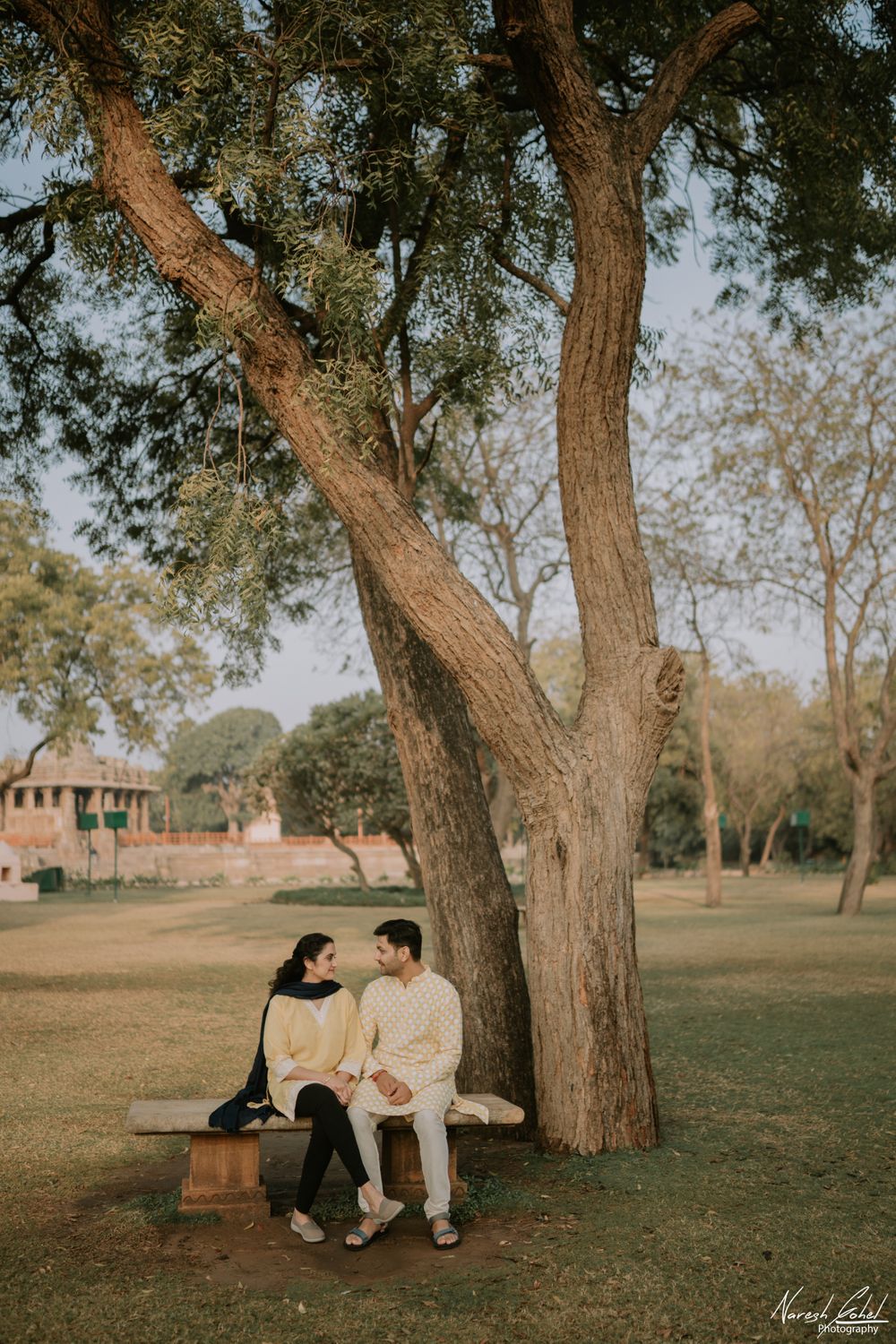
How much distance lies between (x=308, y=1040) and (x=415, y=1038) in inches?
18.9

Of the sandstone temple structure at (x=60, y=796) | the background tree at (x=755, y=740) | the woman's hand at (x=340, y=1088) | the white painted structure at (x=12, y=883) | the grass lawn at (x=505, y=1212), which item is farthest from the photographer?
the sandstone temple structure at (x=60, y=796)

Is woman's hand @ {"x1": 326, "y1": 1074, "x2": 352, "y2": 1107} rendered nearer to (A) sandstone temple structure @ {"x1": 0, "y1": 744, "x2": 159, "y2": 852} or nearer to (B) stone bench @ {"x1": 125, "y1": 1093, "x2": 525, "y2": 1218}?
(B) stone bench @ {"x1": 125, "y1": 1093, "x2": 525, "y2": 1218}

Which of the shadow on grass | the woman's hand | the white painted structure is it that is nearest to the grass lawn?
the shadow on grass

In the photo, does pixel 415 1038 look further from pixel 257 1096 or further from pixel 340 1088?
pixel 257 1096

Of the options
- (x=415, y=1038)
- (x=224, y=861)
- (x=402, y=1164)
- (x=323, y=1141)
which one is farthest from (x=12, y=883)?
(x=323, y=1141)

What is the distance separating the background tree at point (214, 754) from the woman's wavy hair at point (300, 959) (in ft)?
262

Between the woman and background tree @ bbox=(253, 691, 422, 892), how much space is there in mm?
24002

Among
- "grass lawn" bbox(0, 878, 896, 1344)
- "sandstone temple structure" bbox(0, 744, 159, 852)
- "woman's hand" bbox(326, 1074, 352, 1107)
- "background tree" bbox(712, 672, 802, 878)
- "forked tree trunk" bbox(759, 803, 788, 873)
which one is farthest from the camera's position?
"sandstone temple structure" bbox(0, 744, 159, 852)

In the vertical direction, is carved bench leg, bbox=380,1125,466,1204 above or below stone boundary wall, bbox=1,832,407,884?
below

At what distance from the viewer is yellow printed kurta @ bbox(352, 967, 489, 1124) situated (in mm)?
5434

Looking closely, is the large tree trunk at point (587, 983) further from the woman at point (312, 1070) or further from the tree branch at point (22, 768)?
the tree branch at point (22, 768)

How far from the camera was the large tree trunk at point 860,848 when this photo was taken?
24.1 m

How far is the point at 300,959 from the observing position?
561 cm

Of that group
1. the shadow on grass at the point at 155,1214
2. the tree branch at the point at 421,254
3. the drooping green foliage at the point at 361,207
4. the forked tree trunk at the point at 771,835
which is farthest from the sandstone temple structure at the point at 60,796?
the shadow on grass at the point at 155,1214
